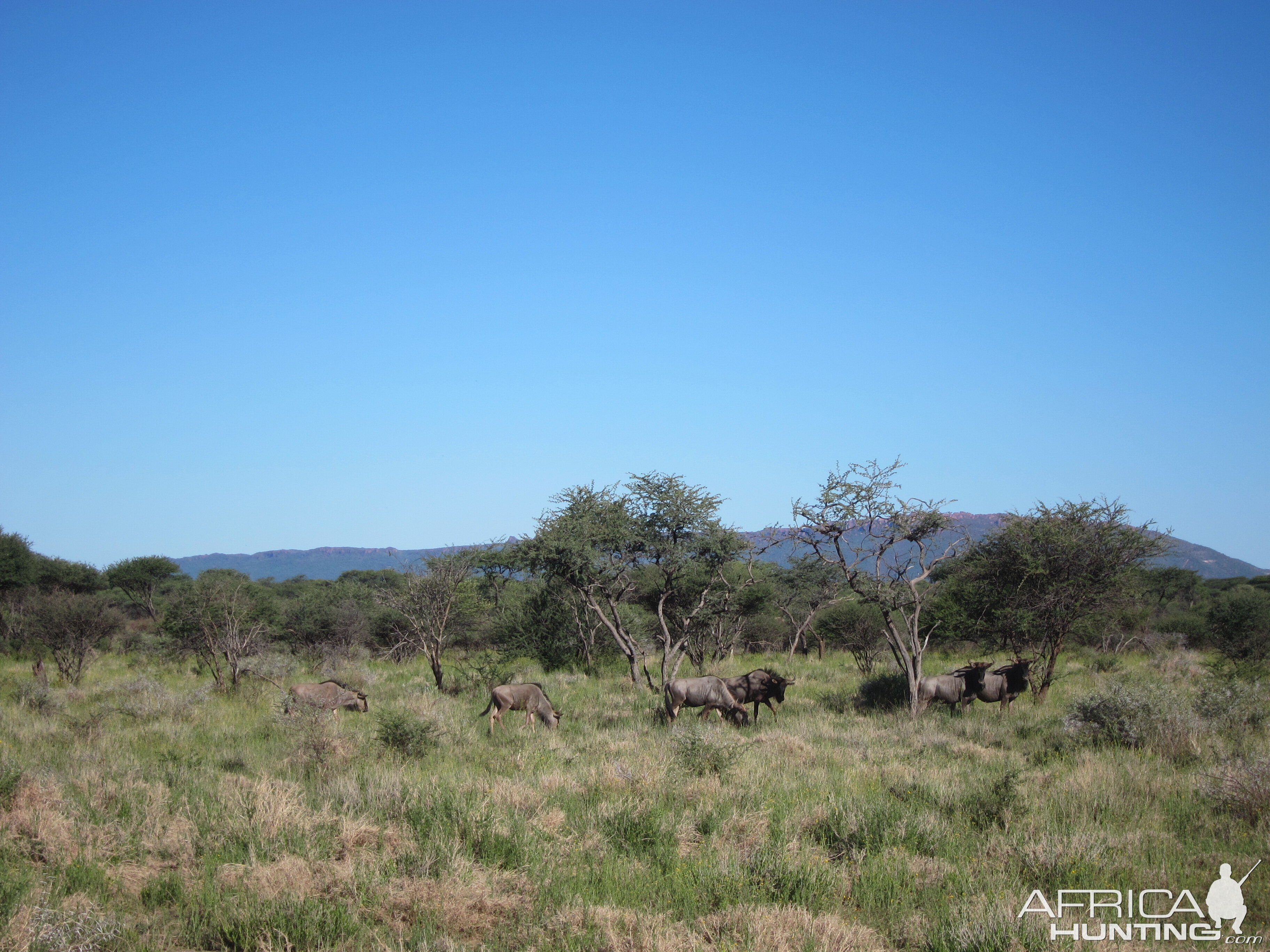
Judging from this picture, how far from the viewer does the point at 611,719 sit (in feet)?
51.3

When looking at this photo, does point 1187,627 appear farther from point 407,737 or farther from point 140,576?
point 140,576

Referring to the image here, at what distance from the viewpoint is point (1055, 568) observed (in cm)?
1783

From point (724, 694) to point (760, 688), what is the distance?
4.16 ft

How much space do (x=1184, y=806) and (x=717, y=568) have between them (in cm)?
1381

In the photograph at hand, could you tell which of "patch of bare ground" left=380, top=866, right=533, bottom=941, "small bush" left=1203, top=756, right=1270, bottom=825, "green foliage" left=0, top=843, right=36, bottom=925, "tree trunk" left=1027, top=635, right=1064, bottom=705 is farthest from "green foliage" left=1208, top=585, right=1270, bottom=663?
"green foliage" left=0, top=843, right=36, bottom=925

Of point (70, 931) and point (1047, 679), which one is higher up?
point (70, 931)

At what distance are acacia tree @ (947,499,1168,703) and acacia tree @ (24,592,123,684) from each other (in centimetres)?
2504

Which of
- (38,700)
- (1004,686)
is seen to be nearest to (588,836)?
(1004,686)

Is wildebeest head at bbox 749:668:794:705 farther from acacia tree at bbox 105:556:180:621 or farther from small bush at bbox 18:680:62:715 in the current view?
acacia tree at bbox 105:556:180:621

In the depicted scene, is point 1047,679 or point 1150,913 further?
point 1047,679

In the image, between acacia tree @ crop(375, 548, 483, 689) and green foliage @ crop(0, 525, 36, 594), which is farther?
green foliage @ crop(0, 525, 36, 594)

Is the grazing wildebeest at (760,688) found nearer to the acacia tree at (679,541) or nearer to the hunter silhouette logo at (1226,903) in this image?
the acacia tree at (679,541)

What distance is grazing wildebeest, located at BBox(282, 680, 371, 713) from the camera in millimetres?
14781

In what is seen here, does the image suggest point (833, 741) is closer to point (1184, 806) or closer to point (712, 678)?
point (712, 678)
